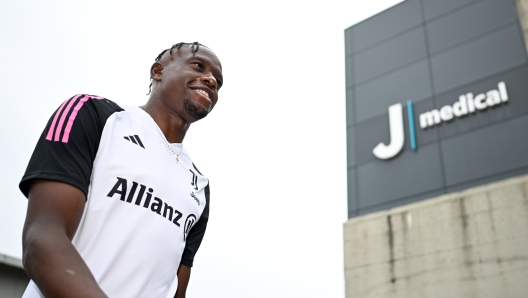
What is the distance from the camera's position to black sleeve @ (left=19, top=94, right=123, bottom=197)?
134cm

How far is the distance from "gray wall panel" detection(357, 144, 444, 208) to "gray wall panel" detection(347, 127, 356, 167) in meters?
0.58

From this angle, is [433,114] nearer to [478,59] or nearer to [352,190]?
[478,59]

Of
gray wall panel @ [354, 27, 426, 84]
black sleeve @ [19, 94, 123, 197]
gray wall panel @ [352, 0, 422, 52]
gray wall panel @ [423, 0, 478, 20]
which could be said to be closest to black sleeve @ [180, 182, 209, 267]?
black sleeve @ [19, 94, 123, 197]

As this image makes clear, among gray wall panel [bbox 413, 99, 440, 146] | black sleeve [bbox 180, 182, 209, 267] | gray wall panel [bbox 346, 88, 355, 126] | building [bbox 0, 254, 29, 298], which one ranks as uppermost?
gray wall panel [bbox 346, 88, 355, 126]

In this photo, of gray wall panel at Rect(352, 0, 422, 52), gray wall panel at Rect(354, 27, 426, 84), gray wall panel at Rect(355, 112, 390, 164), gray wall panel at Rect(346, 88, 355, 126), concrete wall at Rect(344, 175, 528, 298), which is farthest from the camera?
gray wall panel at Rect(352, 0, 422, 52)

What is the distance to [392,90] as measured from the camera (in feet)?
52.6

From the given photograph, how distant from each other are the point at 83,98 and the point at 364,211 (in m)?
13.7

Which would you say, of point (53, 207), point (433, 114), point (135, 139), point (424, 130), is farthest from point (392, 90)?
point (53, 207)

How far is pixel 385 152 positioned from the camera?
596 inches

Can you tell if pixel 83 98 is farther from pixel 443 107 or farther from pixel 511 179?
pixel 443 107

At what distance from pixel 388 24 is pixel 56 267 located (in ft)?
58.8

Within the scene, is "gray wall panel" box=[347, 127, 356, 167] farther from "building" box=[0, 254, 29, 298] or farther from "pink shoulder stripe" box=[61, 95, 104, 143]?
"pink shoulder stripe" box=[61, 95, 104, 143]

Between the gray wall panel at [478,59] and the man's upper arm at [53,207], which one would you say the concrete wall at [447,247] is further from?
the man's upper arm at [53,207]

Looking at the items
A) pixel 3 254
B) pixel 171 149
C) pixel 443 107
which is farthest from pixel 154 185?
pixel 443 107
